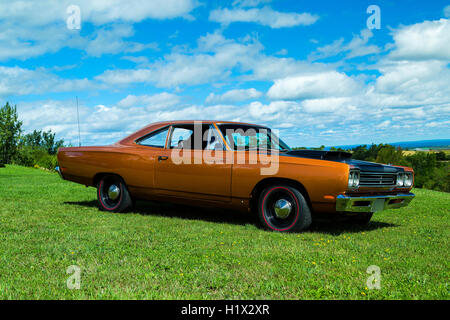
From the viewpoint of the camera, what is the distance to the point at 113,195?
7531mm

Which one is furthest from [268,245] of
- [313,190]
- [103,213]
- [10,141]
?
[10,141]

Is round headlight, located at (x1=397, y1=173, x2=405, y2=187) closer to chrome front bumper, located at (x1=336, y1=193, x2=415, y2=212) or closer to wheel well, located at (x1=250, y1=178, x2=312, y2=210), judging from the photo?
chrome front bumper, located at (x1=336, y1=193, x2=415, y2=212)

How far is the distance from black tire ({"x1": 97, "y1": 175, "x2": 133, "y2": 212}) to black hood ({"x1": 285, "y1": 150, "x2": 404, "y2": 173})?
3.10 meters

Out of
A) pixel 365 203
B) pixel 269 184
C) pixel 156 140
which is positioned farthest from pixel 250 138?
pixel 365 203

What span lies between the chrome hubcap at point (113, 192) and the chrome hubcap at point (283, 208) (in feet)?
10.4

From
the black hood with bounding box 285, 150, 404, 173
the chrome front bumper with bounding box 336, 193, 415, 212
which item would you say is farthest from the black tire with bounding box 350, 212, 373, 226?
the black hood with bounding box 285, 150, 404, 173

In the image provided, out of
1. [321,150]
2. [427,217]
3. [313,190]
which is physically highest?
[321,150]

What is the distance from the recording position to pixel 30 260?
13.5ft

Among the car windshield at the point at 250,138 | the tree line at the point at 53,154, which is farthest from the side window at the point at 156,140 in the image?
the tree line at the point at 53,154

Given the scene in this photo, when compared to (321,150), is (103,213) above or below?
below

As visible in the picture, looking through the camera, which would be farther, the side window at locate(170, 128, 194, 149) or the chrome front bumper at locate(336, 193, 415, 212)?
the side window at locate(170, 128, 194, 149)

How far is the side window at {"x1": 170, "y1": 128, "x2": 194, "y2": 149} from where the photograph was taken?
6.84 m
